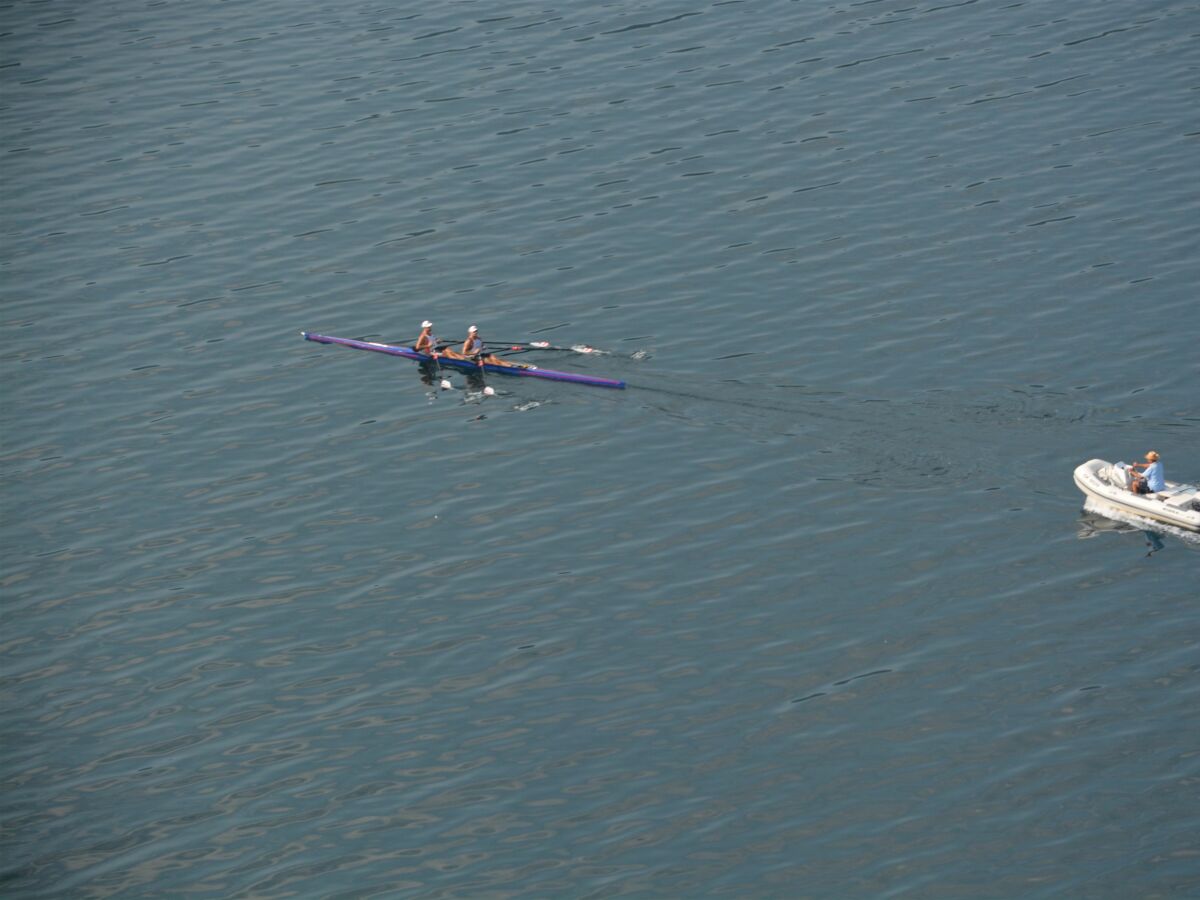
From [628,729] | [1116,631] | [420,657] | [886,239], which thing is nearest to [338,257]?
[886,239]

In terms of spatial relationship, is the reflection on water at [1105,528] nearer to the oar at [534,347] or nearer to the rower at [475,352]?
the oar at [534,347]

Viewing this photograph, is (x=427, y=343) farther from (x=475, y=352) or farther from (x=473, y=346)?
(x=475, y=352)

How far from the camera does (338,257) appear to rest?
71.0 meters

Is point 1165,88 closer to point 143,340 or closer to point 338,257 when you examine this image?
point 338,257

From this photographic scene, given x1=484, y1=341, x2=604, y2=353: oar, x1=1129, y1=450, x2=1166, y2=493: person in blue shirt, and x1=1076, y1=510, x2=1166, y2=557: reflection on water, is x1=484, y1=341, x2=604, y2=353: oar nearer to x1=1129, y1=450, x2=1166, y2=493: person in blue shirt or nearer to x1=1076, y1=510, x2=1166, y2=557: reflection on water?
x1=1076, y1=510, x2=1166, y2=557: reflection on water

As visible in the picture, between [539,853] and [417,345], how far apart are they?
93.7 feet

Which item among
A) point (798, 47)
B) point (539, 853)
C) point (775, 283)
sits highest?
point (798, 47)

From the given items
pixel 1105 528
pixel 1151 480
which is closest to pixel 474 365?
pixel 1105 528

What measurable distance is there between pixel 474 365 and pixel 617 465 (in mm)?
9598

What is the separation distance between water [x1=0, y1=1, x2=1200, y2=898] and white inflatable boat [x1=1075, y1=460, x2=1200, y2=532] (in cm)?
120

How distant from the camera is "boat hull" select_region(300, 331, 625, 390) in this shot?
57.6m

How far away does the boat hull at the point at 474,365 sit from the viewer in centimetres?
5756

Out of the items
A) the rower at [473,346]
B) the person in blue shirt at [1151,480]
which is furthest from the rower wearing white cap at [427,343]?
the person in blue shirt at [1151,480]

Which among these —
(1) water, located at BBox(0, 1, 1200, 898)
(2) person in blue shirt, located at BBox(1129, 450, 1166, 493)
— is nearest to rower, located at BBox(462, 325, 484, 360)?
(1) water, located at BBox(0, 1, 1200, 898)
